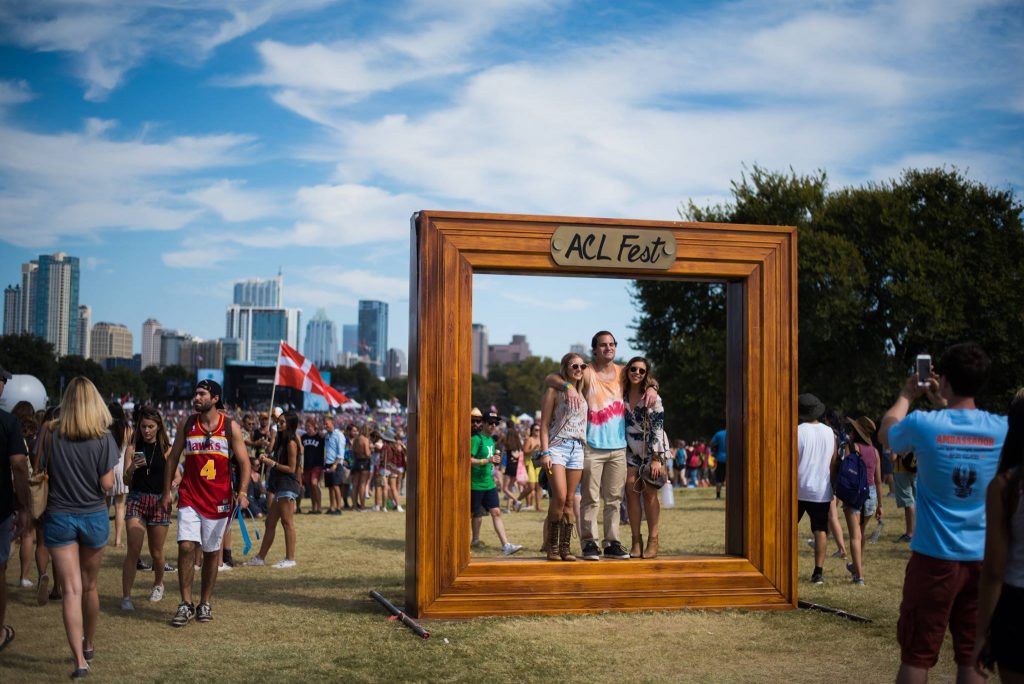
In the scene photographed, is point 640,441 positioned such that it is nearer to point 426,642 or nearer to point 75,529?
point 426,642

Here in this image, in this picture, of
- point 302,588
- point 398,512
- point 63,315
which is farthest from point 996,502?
point 63,315

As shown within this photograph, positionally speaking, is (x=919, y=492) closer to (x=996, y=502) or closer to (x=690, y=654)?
(x=996, y=502)

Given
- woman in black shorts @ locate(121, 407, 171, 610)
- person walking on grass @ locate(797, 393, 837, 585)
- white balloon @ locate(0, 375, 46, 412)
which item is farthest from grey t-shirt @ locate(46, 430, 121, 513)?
white balloon @ locate(0, 375, 46, 412)

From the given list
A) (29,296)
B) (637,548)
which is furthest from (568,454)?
(29,296)

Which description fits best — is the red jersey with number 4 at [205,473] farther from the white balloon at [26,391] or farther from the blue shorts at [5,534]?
the white balloon at [26,391]

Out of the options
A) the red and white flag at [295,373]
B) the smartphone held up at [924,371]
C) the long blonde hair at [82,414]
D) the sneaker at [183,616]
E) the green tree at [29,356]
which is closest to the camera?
the smartphone held up at [924,371]

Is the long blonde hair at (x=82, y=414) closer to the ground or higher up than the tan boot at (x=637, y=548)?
higher up

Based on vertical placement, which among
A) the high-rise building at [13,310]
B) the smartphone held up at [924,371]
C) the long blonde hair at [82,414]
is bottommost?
the long blonde hair at [82,414]

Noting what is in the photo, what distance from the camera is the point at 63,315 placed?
182m

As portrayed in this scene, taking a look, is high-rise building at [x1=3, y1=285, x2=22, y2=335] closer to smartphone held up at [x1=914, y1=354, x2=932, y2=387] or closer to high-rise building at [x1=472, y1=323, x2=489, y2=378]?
high-rise building at [x1=472, y1=323, x2=489, y2=378]

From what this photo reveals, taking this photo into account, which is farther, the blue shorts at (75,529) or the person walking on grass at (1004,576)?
the blue shorts at (75,529)

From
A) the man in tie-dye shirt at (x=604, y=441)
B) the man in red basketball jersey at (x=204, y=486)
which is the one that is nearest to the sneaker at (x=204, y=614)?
the man in red basketball jersey at (x=204, y=486)

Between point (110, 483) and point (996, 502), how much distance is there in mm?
5276

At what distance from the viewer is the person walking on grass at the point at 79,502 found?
6.13 m
